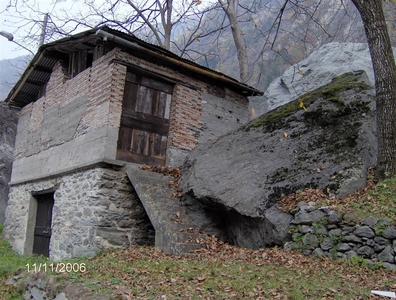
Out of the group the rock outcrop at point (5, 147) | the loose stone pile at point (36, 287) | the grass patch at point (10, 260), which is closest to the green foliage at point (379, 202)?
the loose stone pile at point (36, 287)

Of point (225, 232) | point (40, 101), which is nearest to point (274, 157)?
point (225, 232)

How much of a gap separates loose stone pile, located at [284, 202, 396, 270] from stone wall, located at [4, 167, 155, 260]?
12.4ft

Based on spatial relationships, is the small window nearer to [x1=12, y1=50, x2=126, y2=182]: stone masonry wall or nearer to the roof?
the roof

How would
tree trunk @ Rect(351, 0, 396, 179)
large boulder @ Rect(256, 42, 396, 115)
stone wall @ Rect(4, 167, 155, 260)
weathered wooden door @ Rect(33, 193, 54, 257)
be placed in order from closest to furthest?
tree trunk @ Rect(351, 0, 396, 179) → stone wall @ Rect(4, 167, 155, 260) → weathered wooden door @ Rect(33, 193, 54, 257) → large boulder @ Rect(256, 42, 396, 115)

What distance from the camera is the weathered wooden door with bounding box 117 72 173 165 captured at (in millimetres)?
8641

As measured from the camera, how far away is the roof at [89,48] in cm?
820

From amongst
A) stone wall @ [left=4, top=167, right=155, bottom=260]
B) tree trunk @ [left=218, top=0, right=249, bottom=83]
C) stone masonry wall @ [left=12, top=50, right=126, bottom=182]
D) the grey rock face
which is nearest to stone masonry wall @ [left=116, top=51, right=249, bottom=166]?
stone masonry wall @ [left=12, top=50, right=126, bottom=182]

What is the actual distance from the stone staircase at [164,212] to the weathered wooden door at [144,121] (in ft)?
2.14

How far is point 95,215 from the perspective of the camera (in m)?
7.58

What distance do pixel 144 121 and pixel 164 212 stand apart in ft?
9.60

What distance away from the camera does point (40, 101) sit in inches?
445

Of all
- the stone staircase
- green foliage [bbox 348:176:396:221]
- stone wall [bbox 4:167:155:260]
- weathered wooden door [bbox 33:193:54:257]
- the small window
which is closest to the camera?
green foliage [bbox 348:176:396:221]

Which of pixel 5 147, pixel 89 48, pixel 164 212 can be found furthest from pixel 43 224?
pixel 5 147

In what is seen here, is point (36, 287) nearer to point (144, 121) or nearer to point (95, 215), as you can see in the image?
point (95, 215)
